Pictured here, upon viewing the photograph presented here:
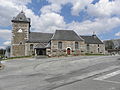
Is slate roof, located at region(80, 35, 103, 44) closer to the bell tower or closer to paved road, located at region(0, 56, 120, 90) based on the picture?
the bell tower

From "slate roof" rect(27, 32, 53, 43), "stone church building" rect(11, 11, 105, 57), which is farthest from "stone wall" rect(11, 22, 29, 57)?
"slate roof" rect(27, 32, 53, 43)

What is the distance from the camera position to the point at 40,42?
3894 cm

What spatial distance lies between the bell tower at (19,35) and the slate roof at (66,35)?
9.14 m

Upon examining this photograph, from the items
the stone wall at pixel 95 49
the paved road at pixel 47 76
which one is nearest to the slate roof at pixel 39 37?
the stone wall at pixel 95 49

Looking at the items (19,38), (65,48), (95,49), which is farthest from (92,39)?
(19,38)

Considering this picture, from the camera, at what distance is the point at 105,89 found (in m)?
5.79

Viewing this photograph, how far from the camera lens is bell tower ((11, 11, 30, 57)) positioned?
123 feet

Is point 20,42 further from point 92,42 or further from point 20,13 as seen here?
point 92,42

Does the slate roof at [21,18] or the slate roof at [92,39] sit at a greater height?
the slate roof at [21,18]

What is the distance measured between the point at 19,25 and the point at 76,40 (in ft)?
58.7

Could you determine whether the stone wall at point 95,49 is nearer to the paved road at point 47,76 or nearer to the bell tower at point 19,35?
the bell tower at point 19,35

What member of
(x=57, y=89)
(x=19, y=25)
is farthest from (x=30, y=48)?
(x=57, y=89)

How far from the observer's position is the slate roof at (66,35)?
3689 centimetres

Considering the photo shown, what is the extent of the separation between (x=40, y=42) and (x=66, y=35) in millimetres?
8324
